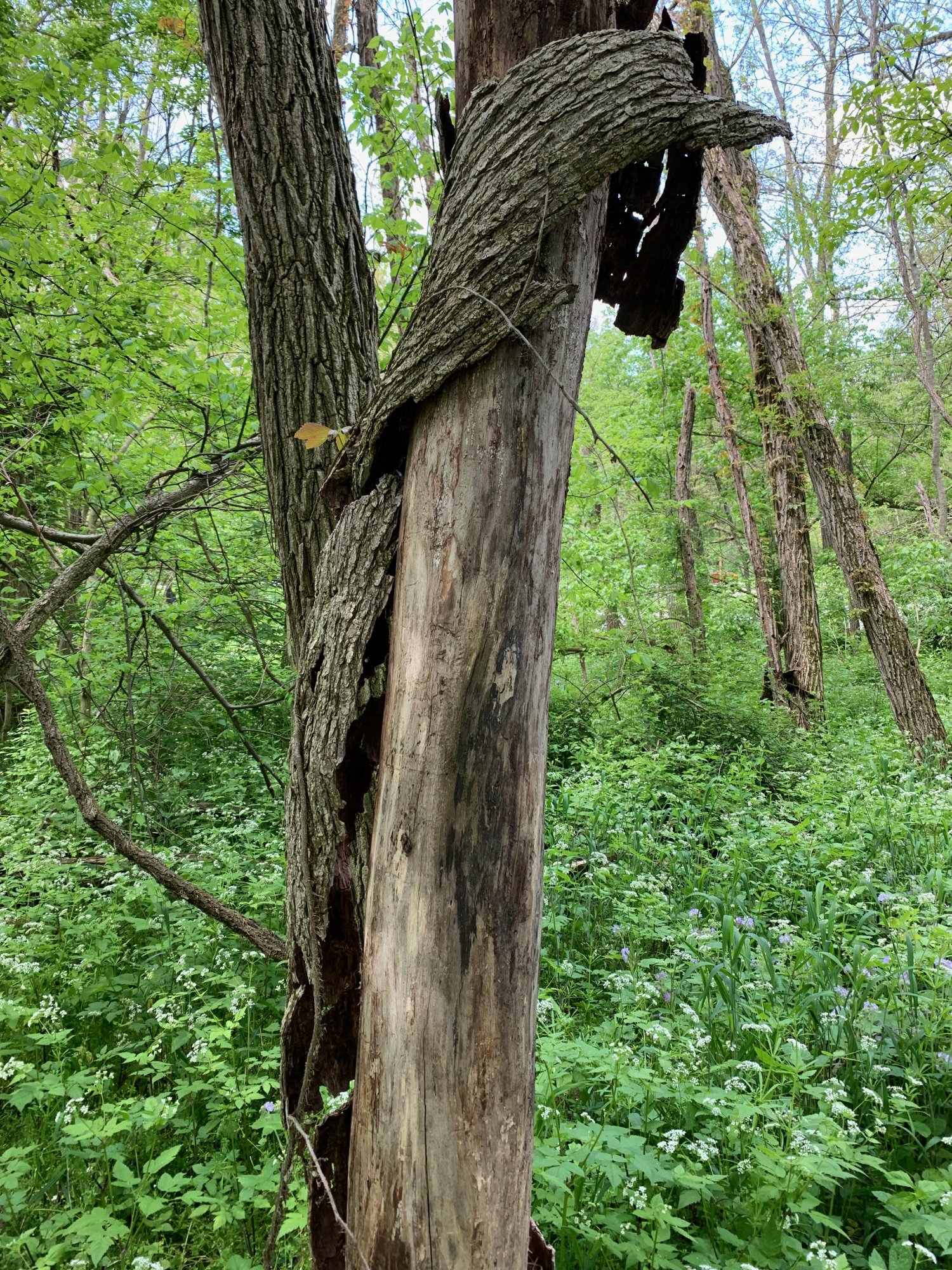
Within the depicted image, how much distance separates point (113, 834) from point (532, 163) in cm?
256

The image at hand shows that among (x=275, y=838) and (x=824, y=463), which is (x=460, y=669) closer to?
(x=275, y=838)

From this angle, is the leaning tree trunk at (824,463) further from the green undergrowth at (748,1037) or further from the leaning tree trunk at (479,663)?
the leaning tree trunk at (479,663)

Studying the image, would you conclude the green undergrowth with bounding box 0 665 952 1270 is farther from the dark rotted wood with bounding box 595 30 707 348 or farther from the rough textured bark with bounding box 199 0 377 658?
the dark rotted wood with bounding box 595 30 707 348

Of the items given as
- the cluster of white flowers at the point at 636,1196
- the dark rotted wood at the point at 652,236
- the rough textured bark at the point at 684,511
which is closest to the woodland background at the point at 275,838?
the cluster of white flowers at the point at 636,1196

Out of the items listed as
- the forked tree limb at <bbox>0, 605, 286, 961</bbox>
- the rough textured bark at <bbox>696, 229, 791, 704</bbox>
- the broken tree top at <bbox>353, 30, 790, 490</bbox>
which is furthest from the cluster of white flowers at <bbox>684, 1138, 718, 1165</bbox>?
the rough textured bark at <bbox>696, 229, 791, 704</bbox>

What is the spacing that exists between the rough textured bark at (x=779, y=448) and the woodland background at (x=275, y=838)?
1.75ft

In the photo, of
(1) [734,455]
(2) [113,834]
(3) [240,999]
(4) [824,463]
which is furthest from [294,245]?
(1) [734,455]

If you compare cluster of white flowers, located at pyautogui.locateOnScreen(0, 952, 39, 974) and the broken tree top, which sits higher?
the broken tree top

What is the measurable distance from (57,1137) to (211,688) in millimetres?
1614

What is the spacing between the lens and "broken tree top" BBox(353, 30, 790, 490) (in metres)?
1.32

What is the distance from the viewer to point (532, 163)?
132cm

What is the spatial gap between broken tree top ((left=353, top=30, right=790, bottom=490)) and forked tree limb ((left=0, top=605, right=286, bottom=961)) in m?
1.88

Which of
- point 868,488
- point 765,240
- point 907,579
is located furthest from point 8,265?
point 868,488

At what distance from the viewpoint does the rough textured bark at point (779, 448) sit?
7887 mm
